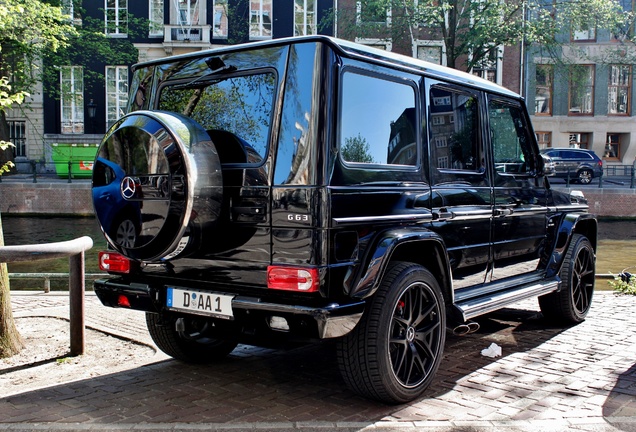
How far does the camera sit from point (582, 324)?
23.4 ft

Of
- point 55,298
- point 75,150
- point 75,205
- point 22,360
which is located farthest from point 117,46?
point 22,360

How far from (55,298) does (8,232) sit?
13.0 m

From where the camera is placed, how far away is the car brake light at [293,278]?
13.0 ft

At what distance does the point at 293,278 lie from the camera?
158 inches

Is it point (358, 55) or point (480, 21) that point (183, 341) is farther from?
point (480, 21)

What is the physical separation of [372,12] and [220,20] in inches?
396

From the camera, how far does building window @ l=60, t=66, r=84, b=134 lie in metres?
36.2

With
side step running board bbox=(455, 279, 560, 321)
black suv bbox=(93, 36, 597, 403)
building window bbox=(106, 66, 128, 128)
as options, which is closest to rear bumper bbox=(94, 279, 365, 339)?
black suv bbox=(93, 36, 597, 403)

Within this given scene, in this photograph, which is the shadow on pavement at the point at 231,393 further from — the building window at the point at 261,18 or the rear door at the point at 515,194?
the building window at the point at 261,18

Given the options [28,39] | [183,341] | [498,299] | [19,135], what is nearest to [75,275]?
[183,341]

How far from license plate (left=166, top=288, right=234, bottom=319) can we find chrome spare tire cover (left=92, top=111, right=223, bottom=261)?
12.6 inches

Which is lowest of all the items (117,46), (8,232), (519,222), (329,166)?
(8,232)

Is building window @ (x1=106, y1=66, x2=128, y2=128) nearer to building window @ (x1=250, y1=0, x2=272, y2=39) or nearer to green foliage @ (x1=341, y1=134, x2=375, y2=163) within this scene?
building window @ (x1=250, y1=0, x2=272, y2=39)

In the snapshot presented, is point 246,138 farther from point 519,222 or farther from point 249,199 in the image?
point 519,222
